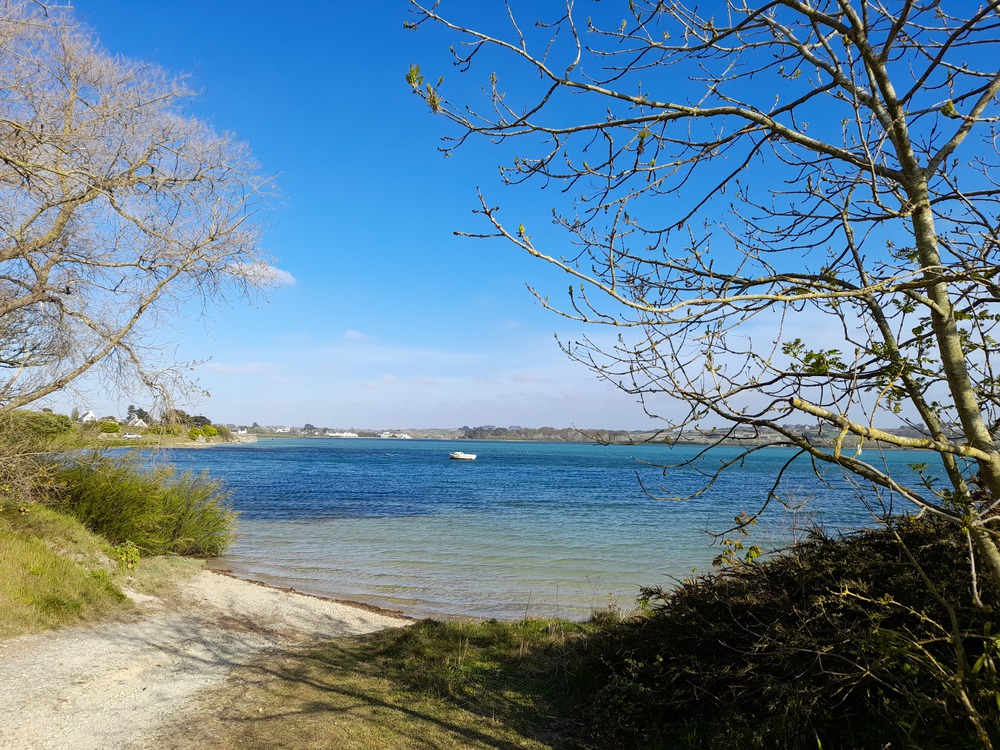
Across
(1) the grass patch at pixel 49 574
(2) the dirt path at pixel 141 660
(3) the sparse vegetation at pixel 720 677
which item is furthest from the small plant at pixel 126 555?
(3) the sparse vegetation at pixel 720 677

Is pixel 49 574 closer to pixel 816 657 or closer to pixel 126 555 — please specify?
pixel 126 555

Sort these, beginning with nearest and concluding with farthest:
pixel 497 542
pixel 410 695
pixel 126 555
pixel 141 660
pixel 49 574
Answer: pixel 410 695 → pixel 141 660 → pixel 49 574 → pixel 126 555 → pixel 497 542

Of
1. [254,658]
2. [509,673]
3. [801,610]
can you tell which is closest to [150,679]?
[254,658]

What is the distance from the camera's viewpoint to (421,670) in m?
6.27

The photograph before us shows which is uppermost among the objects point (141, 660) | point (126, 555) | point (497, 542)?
point (126, 555)

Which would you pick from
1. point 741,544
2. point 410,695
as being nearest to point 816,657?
point 741,544

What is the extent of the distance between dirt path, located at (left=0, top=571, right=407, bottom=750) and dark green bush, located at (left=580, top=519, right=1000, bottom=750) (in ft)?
12.2

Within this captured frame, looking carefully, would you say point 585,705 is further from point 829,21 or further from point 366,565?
point 366,565

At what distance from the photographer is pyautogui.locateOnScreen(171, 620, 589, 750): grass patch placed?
15.8ft

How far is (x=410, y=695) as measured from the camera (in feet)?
18.5

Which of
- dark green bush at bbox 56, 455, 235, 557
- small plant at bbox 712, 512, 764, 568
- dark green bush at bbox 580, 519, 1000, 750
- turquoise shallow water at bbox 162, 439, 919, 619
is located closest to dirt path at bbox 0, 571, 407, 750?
dark green bush at bbox 56, 455, 235, 557

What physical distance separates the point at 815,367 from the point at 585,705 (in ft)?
12.6

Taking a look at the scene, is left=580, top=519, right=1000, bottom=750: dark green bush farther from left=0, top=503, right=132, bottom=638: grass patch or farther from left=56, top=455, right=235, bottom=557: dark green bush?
left=56, top=455, right=235, bottom=557: dark green bush

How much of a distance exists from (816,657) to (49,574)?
29.0 feet
